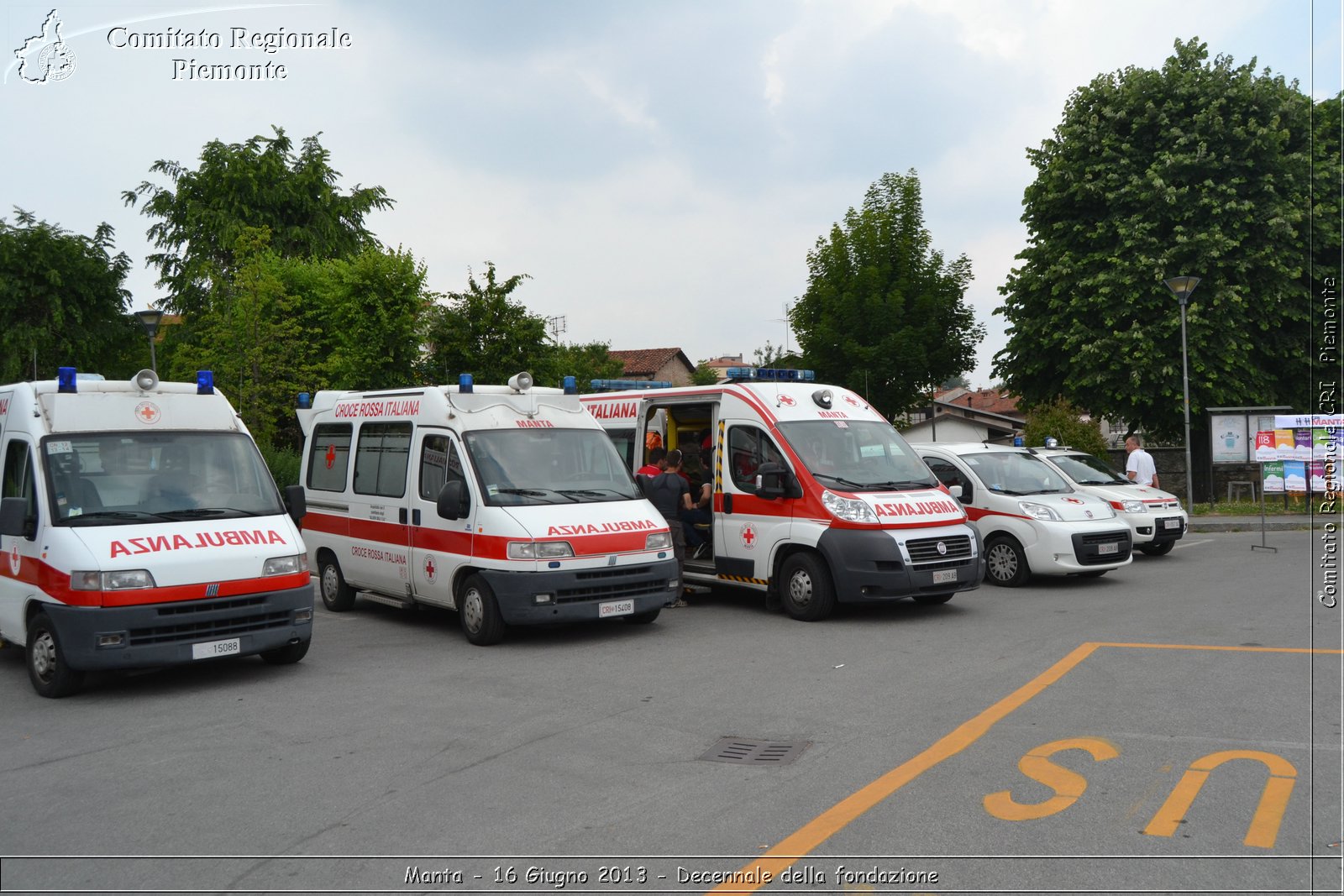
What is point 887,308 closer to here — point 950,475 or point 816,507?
point 950,475

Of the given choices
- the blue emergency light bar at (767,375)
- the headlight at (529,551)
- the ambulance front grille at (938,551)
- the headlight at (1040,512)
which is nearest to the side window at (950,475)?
the headlight at (1040,512)

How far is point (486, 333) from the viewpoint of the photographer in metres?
28.6

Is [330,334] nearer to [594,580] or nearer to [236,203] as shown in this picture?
[236,203]

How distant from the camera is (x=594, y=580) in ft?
34.6

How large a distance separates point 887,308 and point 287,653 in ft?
75.9

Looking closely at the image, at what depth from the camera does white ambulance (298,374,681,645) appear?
10.4m

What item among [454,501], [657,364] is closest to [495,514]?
[454,501]

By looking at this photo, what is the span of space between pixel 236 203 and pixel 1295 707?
43.4 m

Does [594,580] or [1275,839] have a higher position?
[594,580]

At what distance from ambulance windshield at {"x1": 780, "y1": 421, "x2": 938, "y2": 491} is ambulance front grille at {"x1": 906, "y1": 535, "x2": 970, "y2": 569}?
2.45 ft

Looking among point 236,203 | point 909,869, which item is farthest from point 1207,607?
point 236,203

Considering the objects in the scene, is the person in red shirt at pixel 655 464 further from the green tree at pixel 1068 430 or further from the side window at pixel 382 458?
the green tree at pixel 1068 430

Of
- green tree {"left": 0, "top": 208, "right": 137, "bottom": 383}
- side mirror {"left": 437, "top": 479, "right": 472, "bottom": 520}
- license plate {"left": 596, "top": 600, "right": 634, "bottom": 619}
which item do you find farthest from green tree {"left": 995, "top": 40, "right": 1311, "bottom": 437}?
green tree {"left": 0, "top": 208, "right": 137, "bottom": 383}

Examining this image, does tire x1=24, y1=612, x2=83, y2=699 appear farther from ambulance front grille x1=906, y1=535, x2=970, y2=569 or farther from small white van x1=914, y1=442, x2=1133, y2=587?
small white van x1=914, y1=442, x2=1133, y2=587
